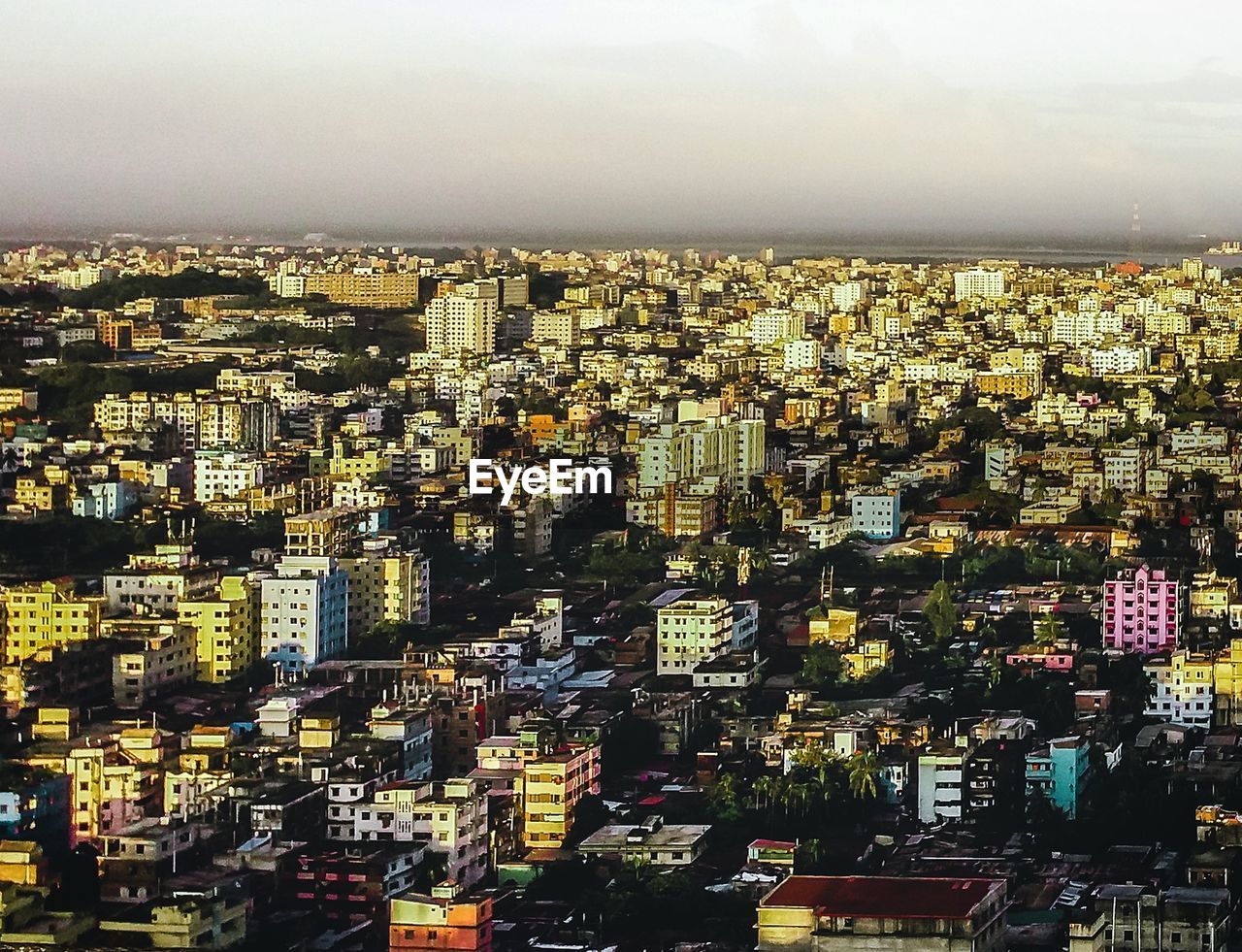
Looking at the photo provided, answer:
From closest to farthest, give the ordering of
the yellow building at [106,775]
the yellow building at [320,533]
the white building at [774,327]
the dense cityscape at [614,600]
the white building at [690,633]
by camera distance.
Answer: the dense cityscape at [614,600] → the yellow building at [106,775] → the white building at [690,633] → the yellow building at [320,533] → the white building at [774,327]

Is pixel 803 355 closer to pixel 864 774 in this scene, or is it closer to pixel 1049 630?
pixel 1049 630

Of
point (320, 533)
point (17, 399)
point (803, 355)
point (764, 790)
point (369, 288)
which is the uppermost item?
point (369, 288)

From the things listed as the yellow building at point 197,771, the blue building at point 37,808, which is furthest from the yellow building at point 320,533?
the blue building at point 37,808

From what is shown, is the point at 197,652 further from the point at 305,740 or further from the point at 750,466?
the point at 750,466

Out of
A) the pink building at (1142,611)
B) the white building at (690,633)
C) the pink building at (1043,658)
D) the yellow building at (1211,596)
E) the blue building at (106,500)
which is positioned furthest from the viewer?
the blue building at (106,500)

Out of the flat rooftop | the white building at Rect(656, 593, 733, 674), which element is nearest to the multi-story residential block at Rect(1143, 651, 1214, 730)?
the white building at Rect(656, 593, 733, 674)

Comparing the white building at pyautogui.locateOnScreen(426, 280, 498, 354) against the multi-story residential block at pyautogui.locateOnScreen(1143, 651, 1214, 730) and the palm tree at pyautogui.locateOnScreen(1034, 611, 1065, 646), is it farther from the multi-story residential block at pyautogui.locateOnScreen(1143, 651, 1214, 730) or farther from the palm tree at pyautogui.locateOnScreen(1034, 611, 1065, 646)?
the multi-story residential block at pyautogui.locateOnScreen(1143, 651, 1214, 730)

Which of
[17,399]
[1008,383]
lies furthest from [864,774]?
[17,399]

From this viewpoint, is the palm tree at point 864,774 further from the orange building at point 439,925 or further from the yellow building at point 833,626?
the orange building at point 439,925
